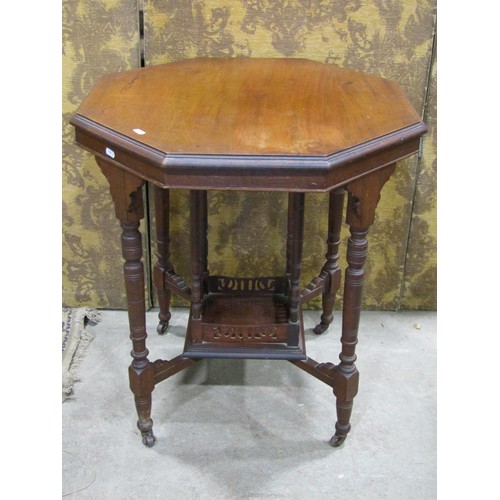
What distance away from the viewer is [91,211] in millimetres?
1916

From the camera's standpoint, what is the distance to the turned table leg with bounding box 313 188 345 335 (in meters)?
1.73

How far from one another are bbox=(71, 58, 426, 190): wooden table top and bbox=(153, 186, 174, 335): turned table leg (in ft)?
1.21

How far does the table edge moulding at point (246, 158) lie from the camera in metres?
1.12

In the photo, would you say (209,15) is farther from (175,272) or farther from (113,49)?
(175,272)

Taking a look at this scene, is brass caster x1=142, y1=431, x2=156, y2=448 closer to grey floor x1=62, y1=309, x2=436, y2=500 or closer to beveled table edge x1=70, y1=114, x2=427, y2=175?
grey floor x1=62, y1=309, x2=436, y2=500

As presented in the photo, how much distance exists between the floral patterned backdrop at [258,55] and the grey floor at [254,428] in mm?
193

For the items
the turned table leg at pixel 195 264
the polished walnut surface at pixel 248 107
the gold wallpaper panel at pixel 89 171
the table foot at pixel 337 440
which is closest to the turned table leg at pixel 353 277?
the table foot at pixel 337 440

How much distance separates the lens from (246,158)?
3.60 ft

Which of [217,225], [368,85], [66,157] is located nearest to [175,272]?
[217,225]

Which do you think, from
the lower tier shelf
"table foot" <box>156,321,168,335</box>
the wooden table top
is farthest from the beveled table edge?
"table foot" <box>156,321,168,335</box>

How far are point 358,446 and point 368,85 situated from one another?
2.86ft

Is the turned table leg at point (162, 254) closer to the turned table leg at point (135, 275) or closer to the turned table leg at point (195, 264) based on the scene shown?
the turned table leg at point (195, 264)

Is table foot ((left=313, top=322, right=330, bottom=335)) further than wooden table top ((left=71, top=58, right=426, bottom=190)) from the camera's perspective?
Yes

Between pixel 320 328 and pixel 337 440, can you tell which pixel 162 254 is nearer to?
pixel 320 328
